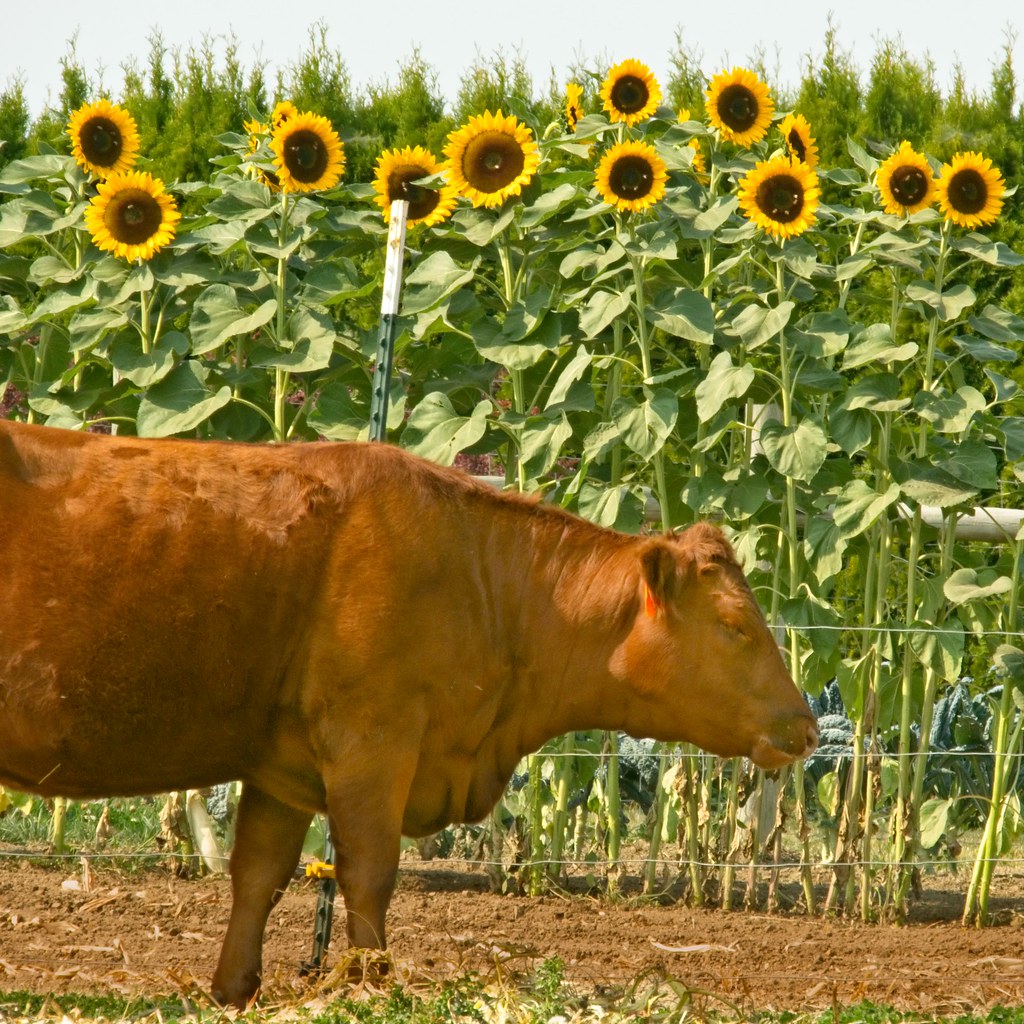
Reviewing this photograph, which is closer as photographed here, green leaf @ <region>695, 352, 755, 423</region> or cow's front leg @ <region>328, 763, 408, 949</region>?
cow's front leg @ <region>328, 763, 408, 949</region>

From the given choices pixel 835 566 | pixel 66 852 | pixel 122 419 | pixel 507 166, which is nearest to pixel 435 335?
pixel 507 166

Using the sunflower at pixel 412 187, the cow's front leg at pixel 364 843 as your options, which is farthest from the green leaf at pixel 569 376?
the cow's front leg at pixel 364 843

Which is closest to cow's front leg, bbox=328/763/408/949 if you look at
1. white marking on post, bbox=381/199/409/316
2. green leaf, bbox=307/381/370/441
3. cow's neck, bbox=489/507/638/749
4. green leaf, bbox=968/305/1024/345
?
cow's neck, bbox=489/507/638/749

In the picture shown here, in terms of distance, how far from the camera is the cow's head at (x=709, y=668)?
4375mm

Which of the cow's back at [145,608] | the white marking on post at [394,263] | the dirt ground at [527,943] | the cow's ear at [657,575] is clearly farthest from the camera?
the white marking on post at [394,263]

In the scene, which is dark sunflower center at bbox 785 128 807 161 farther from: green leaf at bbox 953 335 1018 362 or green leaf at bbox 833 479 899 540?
green leaf at bbox 833 479 899 540

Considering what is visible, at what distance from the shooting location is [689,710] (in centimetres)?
439

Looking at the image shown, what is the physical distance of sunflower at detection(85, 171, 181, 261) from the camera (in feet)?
20.5

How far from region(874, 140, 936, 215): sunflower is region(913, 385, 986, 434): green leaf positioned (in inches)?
29.8

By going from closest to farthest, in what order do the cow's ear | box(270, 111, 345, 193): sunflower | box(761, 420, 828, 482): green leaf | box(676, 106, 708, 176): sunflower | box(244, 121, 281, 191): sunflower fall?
the cow's ear
box(761, 420, 828, 482): green leaf
box(270, 111, 345, 193): sunflower
box(244, 121, 281, 191): sunflower
box(676, 106, 708, 176): sunflower

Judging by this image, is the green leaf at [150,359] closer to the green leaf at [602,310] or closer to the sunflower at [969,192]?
the green leaf at [602,310]

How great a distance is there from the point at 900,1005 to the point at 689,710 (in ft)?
3.54

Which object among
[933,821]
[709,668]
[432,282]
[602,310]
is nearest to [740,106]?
[602,310]

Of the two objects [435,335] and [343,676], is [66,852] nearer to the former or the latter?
[435,335]
